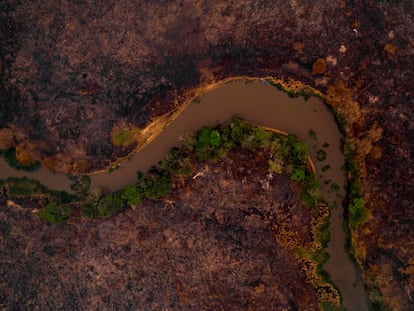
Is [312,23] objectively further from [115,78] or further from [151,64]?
[115,78]

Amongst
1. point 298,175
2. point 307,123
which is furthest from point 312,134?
point 298,175

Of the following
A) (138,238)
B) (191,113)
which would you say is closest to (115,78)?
(191,113)

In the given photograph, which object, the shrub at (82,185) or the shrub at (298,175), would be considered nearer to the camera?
the shrub at (298,175)

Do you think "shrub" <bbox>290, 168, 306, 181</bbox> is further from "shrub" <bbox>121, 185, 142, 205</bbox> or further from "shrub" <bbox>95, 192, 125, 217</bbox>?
Answer: "shrub" <bbox>95, 192, 125, 217</bbox>

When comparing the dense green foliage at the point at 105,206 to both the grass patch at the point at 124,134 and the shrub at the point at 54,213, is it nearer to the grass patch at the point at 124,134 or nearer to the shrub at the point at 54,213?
the shrub at the point at 54,213

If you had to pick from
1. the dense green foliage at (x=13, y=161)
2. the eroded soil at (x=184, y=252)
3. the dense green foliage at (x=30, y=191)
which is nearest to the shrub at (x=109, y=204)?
the eroded soil at (x=184, y=252)
